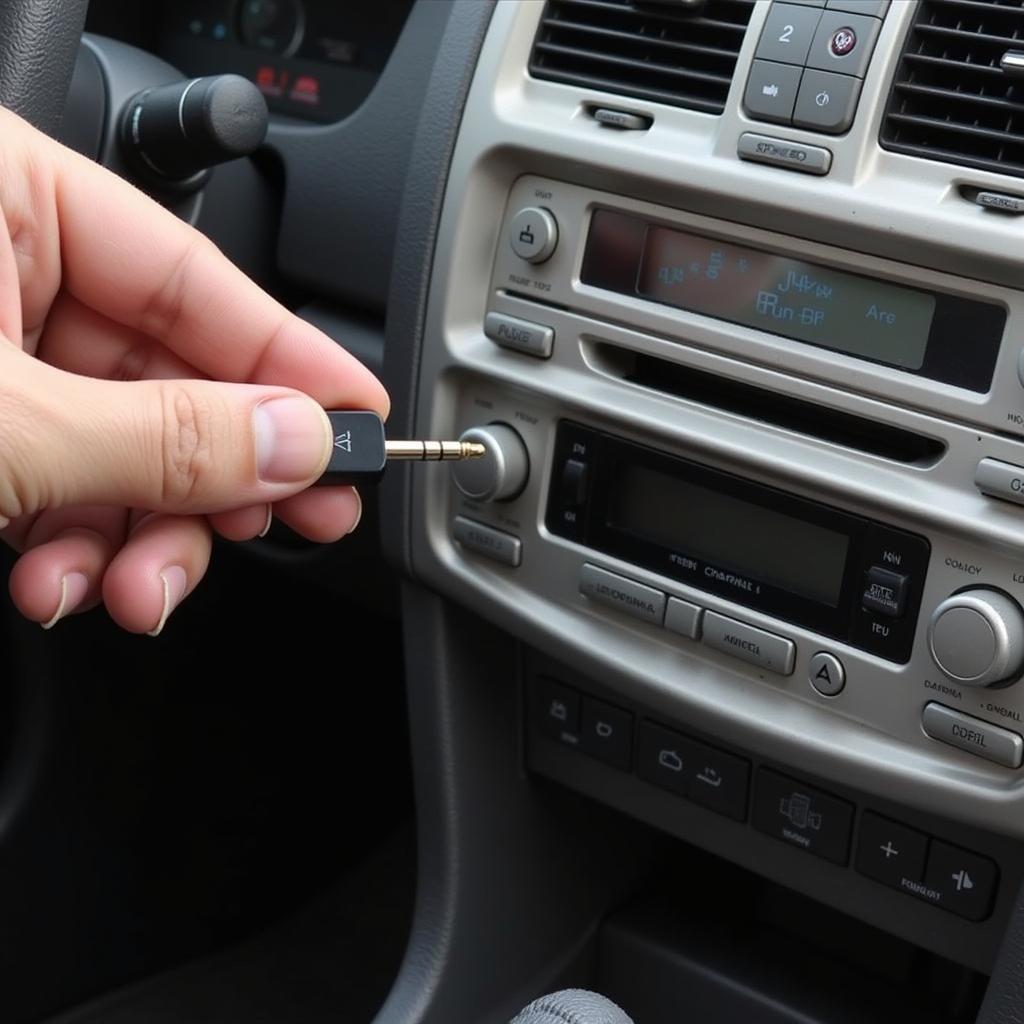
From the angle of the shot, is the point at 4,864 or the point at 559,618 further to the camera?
the point at 4,864

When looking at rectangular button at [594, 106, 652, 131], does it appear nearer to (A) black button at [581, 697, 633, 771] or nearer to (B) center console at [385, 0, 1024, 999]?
(B) center console at [385, 0, 1024, 999]

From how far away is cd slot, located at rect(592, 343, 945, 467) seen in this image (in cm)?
76

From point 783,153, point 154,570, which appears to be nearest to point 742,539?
point 783,153

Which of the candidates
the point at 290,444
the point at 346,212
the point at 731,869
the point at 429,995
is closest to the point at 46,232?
the point at 290,444

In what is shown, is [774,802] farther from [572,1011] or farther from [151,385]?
[151,385]

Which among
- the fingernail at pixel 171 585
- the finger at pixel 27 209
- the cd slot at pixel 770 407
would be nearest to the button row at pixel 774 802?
the cd slot at pixel 770 407

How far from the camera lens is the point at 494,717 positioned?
1059mm

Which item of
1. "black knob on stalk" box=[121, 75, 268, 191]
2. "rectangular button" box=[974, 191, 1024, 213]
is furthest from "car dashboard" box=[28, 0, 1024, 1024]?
"black knob on stalk" box=[121, 75, 268, 191]

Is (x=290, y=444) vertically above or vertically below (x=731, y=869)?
above

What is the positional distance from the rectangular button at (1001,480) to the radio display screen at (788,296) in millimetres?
63

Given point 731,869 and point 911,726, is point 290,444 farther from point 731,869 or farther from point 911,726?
point 731,869

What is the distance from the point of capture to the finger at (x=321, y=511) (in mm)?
766

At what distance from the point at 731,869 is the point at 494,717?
0.27 meters

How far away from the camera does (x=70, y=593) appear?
0.75 meters
